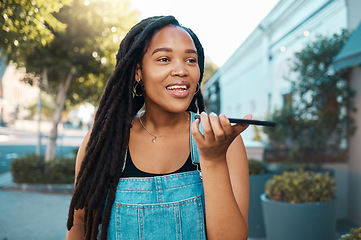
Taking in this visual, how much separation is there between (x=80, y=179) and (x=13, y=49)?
2616 mm

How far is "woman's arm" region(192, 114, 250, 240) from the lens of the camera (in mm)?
1124

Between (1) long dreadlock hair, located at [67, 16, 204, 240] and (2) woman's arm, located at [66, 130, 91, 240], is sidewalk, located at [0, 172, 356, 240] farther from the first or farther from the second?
(1) long dreadlock hair, located at [67, 16, 204, 240]

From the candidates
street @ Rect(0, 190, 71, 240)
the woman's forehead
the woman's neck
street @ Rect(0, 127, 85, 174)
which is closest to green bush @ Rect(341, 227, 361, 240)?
the woman's neck

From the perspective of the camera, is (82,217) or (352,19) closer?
(82,217)

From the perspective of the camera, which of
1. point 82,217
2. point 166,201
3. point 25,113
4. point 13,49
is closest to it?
point 166,201

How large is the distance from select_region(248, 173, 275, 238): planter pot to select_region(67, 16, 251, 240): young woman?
9.55 feet

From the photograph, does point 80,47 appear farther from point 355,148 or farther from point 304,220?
point 304,220

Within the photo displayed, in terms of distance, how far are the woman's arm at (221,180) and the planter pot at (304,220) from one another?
2.30 meters

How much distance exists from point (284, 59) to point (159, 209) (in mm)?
6607

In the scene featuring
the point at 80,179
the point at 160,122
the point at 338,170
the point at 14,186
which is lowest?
the point at 14,186

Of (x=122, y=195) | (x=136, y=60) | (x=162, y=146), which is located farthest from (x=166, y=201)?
(x=136, y=60)

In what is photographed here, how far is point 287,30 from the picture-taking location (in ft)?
24.0

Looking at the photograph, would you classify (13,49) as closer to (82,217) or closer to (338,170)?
(82,217)

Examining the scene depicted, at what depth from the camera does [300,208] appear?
3.45 metres
